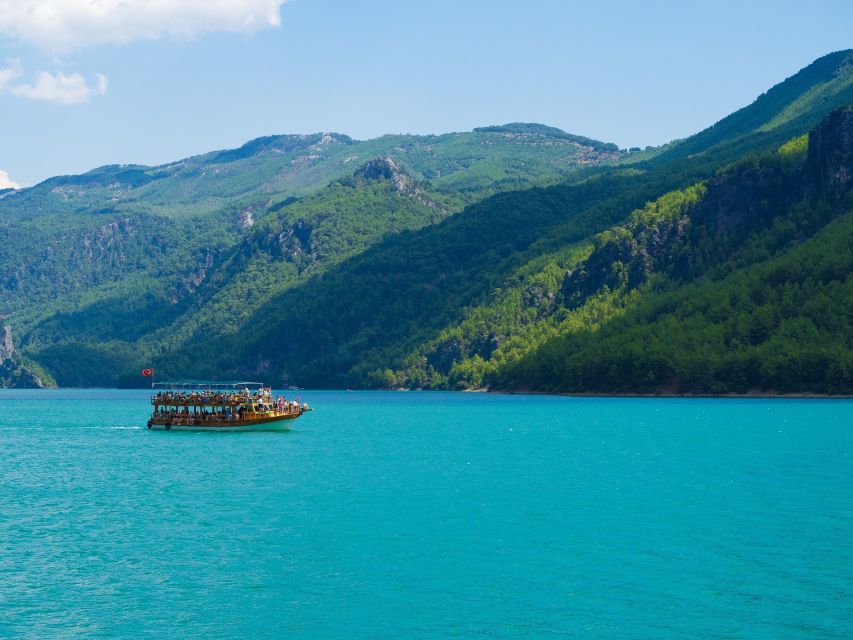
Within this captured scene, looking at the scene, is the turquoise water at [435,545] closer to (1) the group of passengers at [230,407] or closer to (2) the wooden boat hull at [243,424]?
(2) the wooden boat hull at [243,424]

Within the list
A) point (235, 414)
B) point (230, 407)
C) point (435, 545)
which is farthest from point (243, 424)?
point (435, 545)

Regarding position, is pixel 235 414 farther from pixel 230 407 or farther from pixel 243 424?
pixel 230 407

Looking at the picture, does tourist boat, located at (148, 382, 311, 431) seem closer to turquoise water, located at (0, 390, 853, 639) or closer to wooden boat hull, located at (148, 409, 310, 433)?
wooden boat hull, located at (148, 409, 310, 433)

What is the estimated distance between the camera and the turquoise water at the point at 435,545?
5841 cm

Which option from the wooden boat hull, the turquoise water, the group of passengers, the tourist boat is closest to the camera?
the turquoise water

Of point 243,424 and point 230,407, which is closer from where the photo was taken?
point 243,424

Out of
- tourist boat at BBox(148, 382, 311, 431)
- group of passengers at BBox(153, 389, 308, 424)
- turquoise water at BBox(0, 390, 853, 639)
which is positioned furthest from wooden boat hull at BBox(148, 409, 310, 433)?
turquoise water at BBox(0, 390, 853, 639)

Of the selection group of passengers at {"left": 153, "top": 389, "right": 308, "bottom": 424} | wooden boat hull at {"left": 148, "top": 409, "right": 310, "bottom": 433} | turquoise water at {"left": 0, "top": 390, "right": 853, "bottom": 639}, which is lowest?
turquoise water at {"left": 0, "top": 390, "right": 853, "bottom": 639}

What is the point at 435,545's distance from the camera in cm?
7812

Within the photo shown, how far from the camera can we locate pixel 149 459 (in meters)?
141

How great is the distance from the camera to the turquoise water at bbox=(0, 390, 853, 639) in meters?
58.4

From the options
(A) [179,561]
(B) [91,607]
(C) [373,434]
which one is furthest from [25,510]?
(C) [373,434]

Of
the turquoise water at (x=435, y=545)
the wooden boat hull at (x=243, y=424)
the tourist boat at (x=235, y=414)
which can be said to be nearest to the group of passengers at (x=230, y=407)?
the tourist boat at (x=235, y=414)

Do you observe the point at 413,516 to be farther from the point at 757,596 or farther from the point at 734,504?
the point at 757,596
